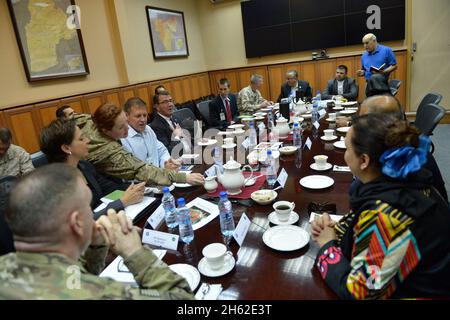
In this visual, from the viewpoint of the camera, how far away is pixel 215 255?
3.67ft

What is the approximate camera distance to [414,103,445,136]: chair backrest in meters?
2.32

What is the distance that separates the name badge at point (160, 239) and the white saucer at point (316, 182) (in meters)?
0.81

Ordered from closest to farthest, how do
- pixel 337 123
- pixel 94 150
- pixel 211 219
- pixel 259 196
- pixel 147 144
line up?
pixel 211 219, pixel 259 196, pixel 94 150, pixel 147 144, pixel 337 123

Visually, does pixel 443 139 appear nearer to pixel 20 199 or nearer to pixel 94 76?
pixel 94 76

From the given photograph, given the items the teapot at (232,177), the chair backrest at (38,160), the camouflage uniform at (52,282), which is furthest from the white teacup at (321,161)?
the chair backrest at (38,160)

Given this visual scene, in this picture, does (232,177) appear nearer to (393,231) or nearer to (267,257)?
(267,257)

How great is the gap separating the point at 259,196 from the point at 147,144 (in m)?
1.37

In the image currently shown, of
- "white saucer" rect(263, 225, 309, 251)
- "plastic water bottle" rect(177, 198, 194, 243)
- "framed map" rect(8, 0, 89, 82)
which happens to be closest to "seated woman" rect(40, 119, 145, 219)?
"plastic water bottle" rect(177, 198, 194, 243)

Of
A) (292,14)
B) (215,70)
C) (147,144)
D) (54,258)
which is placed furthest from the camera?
(215,70)

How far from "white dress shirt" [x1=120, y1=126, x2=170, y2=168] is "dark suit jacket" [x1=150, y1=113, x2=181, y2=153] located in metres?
0.43

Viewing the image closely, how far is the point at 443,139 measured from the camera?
4.87 m

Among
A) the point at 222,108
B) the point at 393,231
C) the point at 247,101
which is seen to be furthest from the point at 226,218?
the point at 247,101

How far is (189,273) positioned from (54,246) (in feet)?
1.60
